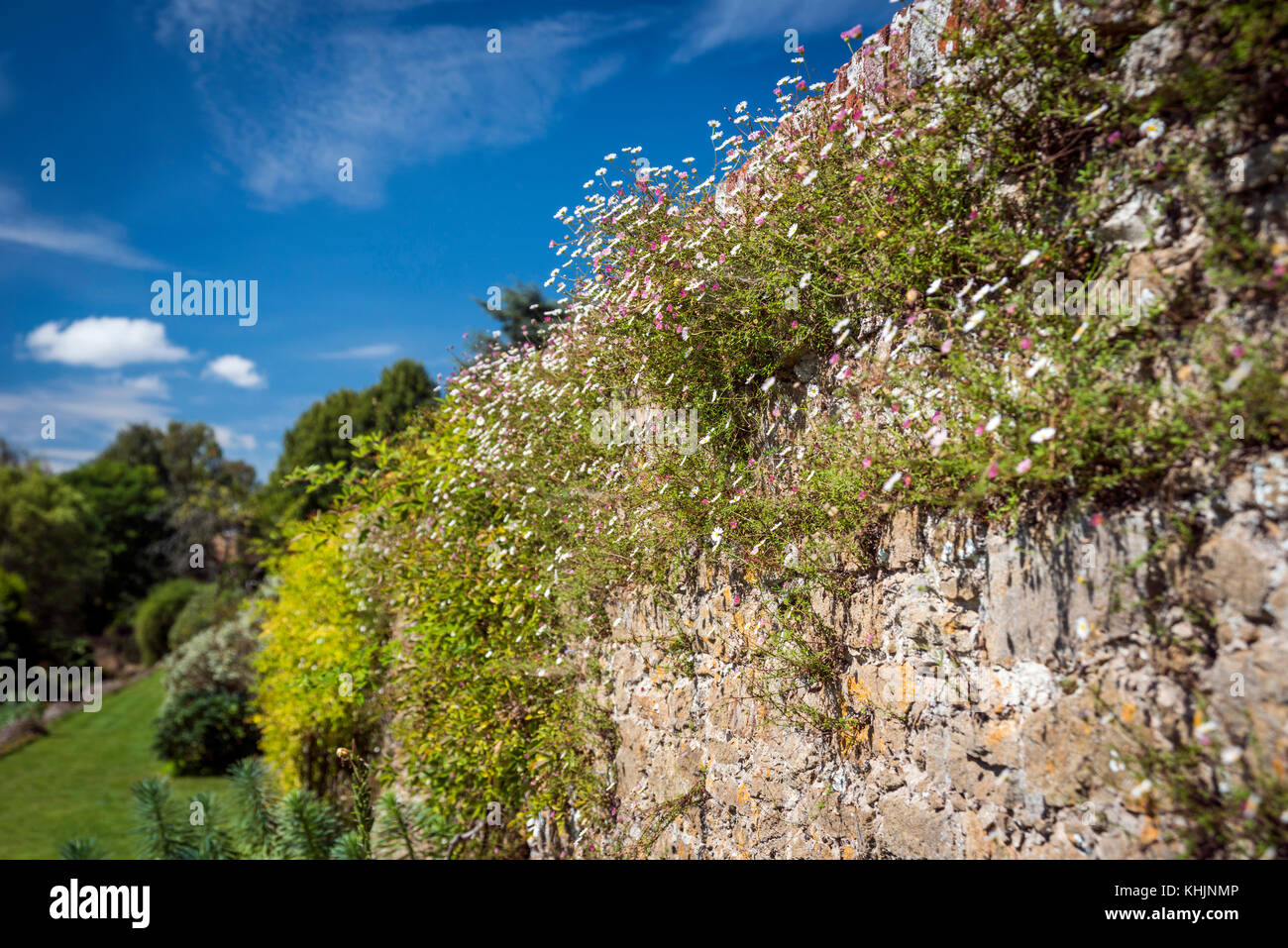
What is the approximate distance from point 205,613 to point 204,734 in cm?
647

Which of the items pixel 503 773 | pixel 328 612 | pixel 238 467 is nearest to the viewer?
pixel 503 773

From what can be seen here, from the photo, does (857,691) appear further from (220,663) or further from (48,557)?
(48,557)

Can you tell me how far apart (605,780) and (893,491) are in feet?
9.16

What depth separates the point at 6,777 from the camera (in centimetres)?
1223

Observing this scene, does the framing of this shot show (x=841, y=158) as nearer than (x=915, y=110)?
No

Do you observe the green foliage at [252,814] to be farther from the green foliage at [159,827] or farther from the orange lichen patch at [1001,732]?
the orange lichen patch at [1001,732]

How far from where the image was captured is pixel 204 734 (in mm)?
11570

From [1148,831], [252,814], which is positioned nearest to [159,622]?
[252,814]

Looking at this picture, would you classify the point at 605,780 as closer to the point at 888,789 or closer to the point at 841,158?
the point at 888,789

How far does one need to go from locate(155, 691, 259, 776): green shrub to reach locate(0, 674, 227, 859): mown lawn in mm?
283

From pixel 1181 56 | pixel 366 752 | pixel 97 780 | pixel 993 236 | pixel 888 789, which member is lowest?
pixel 97 780

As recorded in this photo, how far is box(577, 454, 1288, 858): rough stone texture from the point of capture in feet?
5.91

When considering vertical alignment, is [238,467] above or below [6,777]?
above

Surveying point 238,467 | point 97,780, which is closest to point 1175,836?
point 97,780
